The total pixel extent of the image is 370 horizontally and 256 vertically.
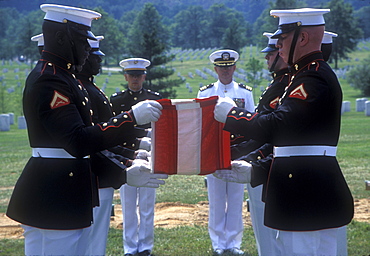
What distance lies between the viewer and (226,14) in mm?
86750

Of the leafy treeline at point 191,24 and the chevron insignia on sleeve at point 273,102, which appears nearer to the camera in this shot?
the chevron insignia on sleeve at point 273,102

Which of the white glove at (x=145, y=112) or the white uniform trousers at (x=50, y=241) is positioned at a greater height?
the white glove at (x=145, y=112)

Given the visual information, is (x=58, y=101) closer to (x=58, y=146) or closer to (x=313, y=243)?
(x=58, y=146)

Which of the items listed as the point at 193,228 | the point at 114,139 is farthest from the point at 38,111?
the point at 193,228

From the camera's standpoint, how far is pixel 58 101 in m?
3.51

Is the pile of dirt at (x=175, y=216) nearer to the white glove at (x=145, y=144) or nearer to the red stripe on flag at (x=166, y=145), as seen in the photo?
the white glove at (x=145, y=144)

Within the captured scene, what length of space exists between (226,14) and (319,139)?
85.5 metres

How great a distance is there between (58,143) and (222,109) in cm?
122

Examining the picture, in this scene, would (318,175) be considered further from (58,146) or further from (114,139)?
(58,146)

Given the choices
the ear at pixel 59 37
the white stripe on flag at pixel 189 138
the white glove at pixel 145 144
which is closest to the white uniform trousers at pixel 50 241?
the white stripe on flag at pixel 189 138

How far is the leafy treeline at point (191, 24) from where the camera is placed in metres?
59.8

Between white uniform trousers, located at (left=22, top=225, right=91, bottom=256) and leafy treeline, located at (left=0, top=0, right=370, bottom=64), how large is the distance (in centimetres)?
5457

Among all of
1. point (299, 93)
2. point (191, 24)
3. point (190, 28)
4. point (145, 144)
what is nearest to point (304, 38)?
point (299, 93)

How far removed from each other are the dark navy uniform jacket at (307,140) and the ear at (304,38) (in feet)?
0.33
